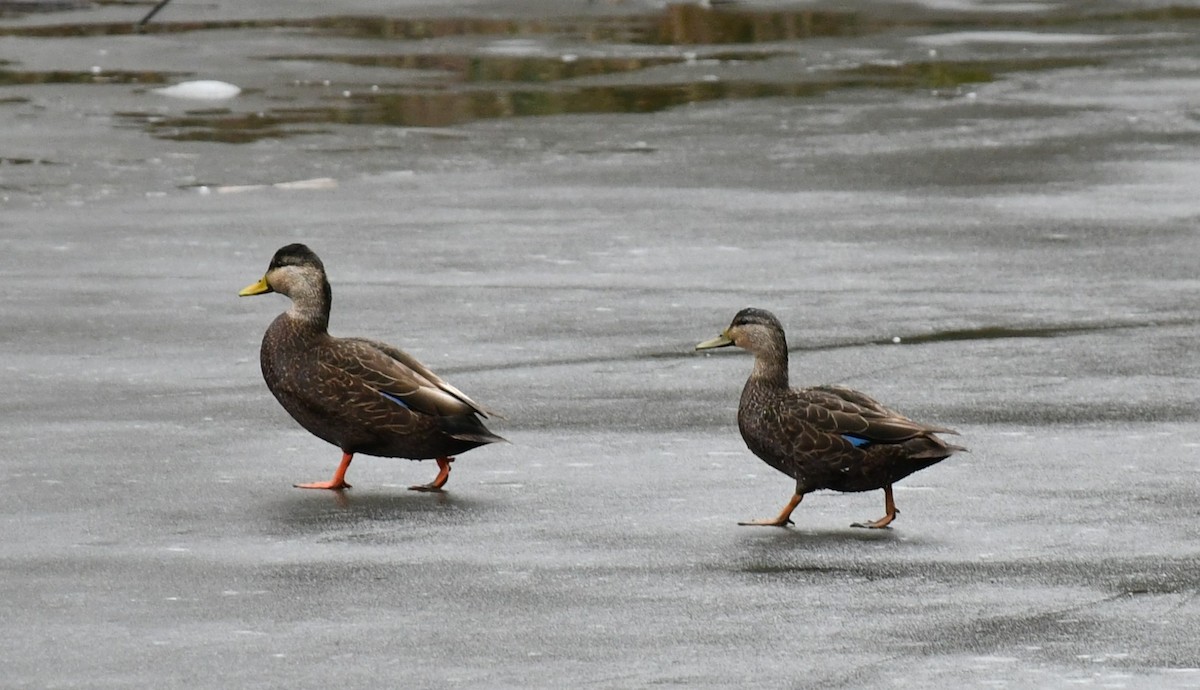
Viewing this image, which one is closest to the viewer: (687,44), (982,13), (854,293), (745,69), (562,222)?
(854,293)

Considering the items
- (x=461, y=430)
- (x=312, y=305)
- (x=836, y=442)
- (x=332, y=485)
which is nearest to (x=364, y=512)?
(x=332, y=485)

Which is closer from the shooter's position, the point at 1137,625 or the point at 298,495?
the point at 1137,625

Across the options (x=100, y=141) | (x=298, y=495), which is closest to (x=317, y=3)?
(x=100, y=141)

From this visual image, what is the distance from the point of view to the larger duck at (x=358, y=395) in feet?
27.3

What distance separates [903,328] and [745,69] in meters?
10.6

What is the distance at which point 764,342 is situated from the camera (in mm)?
8305

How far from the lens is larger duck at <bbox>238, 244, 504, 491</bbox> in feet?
27.3

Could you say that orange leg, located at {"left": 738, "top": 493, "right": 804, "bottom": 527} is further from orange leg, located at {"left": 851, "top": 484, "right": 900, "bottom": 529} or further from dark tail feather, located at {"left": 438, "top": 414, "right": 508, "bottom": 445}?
dark tail feather, located at {"left": 438, "top": 414, "right": 508, "bottom": 445}

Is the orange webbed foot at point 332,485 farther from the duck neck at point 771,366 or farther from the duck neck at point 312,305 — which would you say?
the duck neck at point 771,366

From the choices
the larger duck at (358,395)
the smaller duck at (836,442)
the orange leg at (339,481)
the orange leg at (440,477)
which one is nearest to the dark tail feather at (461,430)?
the larger duck at (358,395)

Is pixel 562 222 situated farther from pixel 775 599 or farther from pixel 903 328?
pixel 775 599

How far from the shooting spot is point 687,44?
23.6 metres

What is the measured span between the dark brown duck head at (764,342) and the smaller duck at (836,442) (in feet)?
0.35

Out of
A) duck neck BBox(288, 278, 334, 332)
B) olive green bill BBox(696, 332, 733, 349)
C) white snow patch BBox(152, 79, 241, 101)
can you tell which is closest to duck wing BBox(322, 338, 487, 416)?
duck neck BBox(288, 278, 334, 332)
